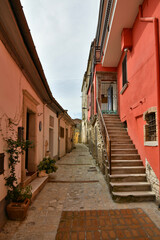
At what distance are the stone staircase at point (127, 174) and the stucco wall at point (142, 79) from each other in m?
0.31

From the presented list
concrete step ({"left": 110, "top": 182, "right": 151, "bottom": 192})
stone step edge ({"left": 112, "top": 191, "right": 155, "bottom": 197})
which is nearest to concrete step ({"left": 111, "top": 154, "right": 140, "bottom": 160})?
concrete step ({"left": 110, "top": 182, "right": 151, "bottom": 192})

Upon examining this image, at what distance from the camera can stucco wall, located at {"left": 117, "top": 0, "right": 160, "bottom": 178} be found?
13.8 ft

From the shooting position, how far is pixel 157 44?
393 cm

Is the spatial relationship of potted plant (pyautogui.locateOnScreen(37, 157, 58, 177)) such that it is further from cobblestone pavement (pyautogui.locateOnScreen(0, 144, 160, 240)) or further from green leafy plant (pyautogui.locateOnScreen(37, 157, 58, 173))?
cobblestone pavement (pyautogui.locateOnScreen(0, 144, 160, 240))

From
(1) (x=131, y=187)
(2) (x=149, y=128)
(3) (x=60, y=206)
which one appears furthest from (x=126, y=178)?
(3) (x=60, y=206)

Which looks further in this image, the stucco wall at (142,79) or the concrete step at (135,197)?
the stucco wall at (142,79)

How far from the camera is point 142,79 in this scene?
4.97 metres

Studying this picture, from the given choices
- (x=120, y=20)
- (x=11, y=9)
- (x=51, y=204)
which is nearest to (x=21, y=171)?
(x=51, y=204)

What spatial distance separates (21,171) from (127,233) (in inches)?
115

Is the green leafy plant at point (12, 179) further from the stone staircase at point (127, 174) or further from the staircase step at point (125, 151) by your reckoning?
the staircase step at point (125, 151)

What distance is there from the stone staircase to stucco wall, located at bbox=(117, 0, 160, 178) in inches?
12.2

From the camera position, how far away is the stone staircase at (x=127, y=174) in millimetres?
4121

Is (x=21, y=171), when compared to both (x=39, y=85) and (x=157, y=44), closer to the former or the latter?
(x=39, y=85)

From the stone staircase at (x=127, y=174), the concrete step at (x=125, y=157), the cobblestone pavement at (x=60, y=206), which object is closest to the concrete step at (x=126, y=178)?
the stone staircase at (x=127, y=174)
